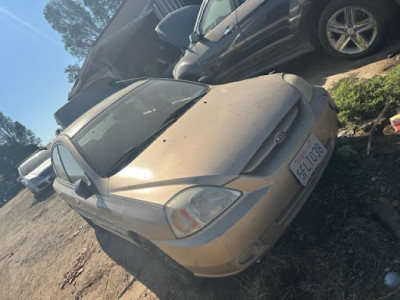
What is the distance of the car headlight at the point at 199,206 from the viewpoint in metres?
1.99

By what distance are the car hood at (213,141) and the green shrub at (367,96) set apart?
38.7 inches

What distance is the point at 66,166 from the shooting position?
368 cm

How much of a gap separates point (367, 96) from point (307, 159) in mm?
1625

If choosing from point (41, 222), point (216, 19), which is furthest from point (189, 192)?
point (41, 222)

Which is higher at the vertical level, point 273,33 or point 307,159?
point 273,33

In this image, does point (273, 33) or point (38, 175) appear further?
point (38, 175)

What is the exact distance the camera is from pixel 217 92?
3221 mm

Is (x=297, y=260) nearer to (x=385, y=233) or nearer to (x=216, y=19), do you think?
(x=385, y=233)

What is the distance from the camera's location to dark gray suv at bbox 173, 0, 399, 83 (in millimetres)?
3662

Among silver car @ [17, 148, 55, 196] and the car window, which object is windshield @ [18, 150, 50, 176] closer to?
silver car @ [17, 148, 55, 196]

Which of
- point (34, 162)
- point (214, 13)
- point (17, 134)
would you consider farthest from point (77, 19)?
point (214, 13)

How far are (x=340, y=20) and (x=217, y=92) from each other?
6.33 feet

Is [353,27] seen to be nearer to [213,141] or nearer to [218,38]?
[218,38]

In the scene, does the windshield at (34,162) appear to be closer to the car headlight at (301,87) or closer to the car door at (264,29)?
the car door at (264,29)
